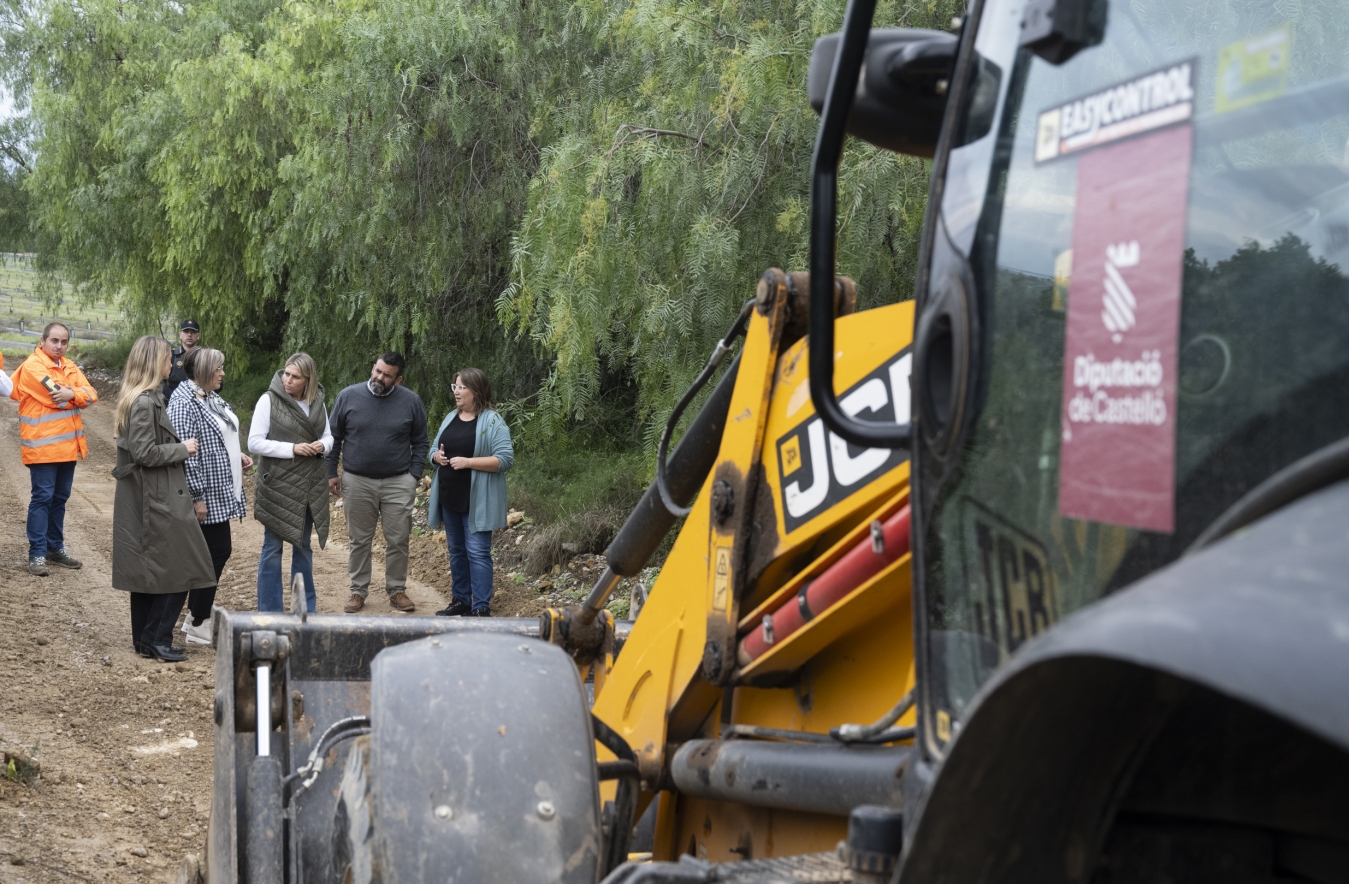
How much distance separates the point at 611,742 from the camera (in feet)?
A: 8.31

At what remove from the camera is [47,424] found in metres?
8.91

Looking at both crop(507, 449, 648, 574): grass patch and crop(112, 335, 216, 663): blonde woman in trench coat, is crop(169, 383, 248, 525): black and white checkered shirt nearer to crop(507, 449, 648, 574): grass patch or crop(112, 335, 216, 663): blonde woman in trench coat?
crop(112, 335, 216, 663): blonde woman in trench coat

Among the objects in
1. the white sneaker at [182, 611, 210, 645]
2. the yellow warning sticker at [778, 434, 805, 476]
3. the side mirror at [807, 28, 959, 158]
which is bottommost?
the white sneaker at [182, 611, 210, 645]

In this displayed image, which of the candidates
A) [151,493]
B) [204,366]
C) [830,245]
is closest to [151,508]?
[151,493]

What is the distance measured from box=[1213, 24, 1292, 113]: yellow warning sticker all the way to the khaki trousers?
7716mm

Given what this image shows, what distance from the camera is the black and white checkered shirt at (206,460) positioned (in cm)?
699

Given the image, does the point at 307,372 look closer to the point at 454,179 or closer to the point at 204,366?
the point at 204,366

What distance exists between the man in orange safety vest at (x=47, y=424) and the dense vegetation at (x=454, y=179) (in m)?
3.21

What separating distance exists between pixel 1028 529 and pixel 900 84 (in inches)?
24.6

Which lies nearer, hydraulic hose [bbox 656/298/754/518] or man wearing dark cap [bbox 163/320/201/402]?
hydraulic hose [bbox 656/298/754/518]

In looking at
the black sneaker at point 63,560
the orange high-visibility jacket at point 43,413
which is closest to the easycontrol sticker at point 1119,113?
the orange high-visibility jacket at point 43,413

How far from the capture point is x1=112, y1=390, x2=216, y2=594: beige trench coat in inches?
267

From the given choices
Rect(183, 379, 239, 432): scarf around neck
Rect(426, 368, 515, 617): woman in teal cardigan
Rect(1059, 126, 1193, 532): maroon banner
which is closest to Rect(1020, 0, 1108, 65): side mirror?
Rect(1059, 126, 1193, 532): maroon banner

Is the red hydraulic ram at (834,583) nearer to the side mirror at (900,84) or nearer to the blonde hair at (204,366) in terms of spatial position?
the side mirror at (900,84)
